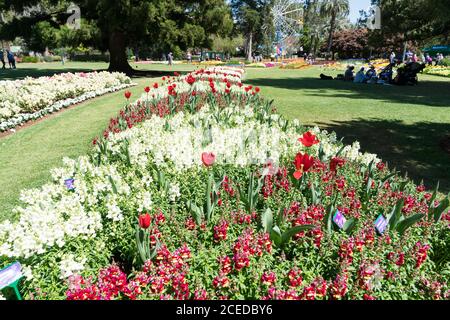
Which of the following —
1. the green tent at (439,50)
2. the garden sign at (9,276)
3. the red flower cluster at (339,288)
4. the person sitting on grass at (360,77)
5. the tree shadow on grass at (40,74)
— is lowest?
the tree shadow on grass at (40,74)

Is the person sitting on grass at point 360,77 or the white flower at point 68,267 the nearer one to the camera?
the white flower at point 68,267

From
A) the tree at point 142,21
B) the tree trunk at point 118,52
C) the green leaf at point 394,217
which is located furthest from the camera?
the tree trunk at point 118,52

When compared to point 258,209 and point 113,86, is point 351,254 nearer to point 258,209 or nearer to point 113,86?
point 258,209

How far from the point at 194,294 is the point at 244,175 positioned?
6.68 ft

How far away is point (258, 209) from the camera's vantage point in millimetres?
3816

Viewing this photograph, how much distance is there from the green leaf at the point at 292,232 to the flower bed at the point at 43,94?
30.0 ft

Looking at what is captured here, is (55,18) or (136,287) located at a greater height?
(55,18)

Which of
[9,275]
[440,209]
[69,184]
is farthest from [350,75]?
[9,275]

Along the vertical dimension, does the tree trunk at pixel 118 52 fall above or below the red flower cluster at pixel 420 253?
above

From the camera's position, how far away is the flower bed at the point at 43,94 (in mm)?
10414

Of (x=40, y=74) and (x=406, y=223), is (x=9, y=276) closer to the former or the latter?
(x=406, y=223)

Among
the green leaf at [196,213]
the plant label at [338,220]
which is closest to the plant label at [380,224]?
the plant label at [338,220]

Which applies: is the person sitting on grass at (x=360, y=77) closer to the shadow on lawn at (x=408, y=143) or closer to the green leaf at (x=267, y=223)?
the shadow on lawn at (x=408, y=143)
